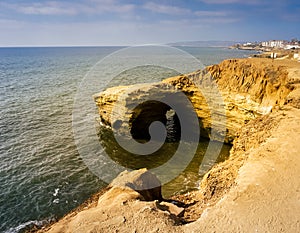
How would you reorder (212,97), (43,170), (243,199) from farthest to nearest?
(212,97) → (43,170) → (243,199)

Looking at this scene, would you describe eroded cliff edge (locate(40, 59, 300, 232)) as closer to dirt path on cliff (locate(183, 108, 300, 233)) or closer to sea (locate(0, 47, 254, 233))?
dirt path on cliff (locate(183, 108, 300, 233))

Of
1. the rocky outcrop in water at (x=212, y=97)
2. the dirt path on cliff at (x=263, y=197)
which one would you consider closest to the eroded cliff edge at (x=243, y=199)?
the dirt path on cliff at (x=263, y=197)

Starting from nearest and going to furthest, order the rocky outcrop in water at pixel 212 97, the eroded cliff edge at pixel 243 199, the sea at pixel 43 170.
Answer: the eroded cliff edge at pixel 243 199 < the sea at pixel 43 170 < the rocky outcrop in water at pixel 212 97

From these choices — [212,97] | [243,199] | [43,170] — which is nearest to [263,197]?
[243,199]

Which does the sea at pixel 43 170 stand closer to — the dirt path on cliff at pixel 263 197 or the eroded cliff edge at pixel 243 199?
the eroded cliff edge at pixel 243 199

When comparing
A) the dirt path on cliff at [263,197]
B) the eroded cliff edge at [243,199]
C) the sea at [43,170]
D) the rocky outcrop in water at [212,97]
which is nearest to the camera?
the dirt path on cliff at [263,197]

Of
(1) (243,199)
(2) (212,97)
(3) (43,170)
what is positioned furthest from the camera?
(2) (212,97)

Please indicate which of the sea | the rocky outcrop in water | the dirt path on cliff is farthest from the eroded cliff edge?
the sea

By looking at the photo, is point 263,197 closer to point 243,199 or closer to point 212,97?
point 243,199

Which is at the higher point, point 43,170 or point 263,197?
point 263,197

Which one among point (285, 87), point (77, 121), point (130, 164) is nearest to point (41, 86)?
point (77, 121)

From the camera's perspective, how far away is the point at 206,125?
76.4ft

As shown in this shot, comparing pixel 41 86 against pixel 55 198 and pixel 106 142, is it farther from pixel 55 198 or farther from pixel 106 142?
pixel 55 198

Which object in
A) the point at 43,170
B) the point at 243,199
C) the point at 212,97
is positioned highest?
the point at 212,97
